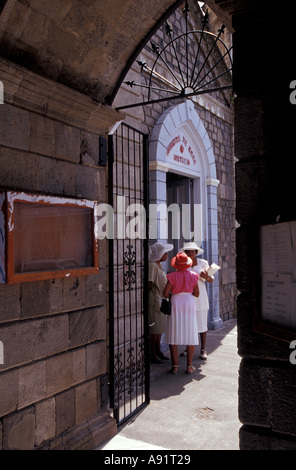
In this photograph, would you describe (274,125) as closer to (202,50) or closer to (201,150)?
(201,150)

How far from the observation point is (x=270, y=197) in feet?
6.55

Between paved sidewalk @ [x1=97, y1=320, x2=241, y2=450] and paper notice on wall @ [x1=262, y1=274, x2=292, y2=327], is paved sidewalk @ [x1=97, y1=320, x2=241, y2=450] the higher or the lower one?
the lower one

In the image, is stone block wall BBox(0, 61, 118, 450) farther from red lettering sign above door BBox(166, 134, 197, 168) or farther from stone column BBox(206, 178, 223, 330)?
stone column BBox(206, 178, 223, 330)

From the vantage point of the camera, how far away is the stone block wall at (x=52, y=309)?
2.87m

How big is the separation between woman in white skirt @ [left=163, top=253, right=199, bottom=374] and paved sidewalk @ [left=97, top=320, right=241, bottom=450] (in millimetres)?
476

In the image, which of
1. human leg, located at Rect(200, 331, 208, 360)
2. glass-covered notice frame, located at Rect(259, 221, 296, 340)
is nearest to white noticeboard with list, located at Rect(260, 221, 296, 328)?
glass-covered notice frame, located at Rect(259, 221, 296, 340)

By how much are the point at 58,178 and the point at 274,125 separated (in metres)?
1.93

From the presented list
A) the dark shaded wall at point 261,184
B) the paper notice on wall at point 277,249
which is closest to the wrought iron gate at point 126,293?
the dark shaded wall at point 261,184

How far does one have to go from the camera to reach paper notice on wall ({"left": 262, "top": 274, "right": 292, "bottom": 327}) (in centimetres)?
177

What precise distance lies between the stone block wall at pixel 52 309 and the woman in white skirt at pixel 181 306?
1721 mm

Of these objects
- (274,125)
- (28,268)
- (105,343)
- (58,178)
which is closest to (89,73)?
(58,178)

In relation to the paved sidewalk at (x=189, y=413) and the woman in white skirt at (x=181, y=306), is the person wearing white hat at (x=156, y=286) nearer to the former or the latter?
the woman in white skirt at (x=181, y=306)

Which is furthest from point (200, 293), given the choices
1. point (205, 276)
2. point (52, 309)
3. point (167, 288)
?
point (52, 309)

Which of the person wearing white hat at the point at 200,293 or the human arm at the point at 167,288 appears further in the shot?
the person wearing white hat at the point at 200,293
